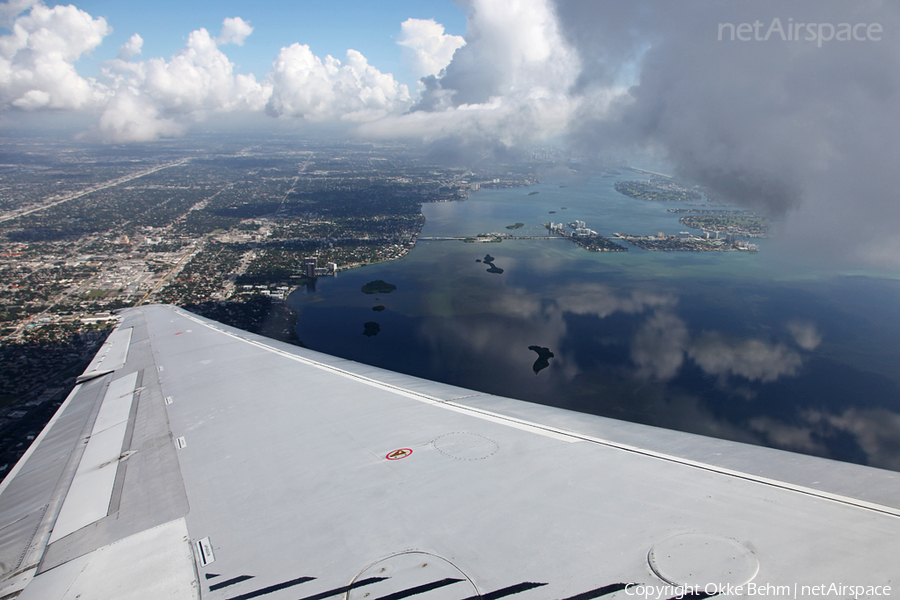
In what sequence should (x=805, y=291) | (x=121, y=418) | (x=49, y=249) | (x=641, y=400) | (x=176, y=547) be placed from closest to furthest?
(x=176, y=547) → (x=121, y=418) → (x=641, y=400) → (x=805, y=291) → (x=49, y=249)

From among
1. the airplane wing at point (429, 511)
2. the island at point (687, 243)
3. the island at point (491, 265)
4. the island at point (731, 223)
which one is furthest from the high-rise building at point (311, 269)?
the island at point (731, 223)

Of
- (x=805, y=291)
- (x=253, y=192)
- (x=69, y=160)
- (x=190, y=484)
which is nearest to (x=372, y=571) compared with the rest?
(x=190, y=484)

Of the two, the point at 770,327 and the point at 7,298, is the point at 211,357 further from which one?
the point at 7,298

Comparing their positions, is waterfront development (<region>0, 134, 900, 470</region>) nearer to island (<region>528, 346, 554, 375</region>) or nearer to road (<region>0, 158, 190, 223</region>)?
island (<region>528, 346, 554, 375</region>)

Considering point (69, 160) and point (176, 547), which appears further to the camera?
point (69, 160)

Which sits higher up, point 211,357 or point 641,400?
point 211,357

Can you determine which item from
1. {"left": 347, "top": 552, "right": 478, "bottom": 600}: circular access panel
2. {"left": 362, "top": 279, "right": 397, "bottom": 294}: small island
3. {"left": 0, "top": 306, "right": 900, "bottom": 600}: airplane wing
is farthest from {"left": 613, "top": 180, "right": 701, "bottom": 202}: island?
{"left": 347, "top": 552, "right": 478, "bottom": 600}: circular access panel

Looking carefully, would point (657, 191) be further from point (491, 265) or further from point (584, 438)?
point (584, 438)

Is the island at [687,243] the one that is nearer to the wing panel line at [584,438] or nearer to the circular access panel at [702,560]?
the wing panel line at [584,438]
